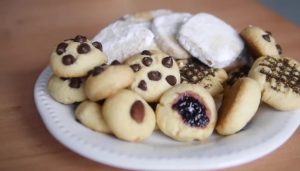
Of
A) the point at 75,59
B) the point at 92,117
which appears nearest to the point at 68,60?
the point at 75,59

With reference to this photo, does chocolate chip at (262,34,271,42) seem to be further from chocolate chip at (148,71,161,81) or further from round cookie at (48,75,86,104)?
round cookie at (48,75,86,104)

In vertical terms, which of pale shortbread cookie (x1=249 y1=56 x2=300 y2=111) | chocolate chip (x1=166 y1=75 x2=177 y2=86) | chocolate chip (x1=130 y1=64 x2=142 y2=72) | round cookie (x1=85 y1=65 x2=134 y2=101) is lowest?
pale shortbread cookie (x1=249 y1=56 x2=300 y2=111)

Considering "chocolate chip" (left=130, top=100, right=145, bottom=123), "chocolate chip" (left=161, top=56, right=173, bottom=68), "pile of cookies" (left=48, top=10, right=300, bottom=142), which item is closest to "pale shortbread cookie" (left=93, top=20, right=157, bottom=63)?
"pile of cookies" (left=48, top=10, right=300, bottom=142)

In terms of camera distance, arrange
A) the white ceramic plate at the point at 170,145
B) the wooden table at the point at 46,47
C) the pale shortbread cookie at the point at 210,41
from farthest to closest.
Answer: the pale shortbread cookie at the point at 210,41 → the wooden table at the point at 46,47 → the white ceramic plate at the point at 170,145

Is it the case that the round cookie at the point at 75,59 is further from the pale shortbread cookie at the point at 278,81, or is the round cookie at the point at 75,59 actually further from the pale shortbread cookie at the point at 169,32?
the pale shortbread cookie at the point at 278,81

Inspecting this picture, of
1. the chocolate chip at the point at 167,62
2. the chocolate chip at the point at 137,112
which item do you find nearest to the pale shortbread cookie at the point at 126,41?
the chocolate chip at the point at 167,62

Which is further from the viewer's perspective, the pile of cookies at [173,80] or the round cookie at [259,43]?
the round cookie at [259,43]

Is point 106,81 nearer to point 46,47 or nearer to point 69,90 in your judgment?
point 69,90
